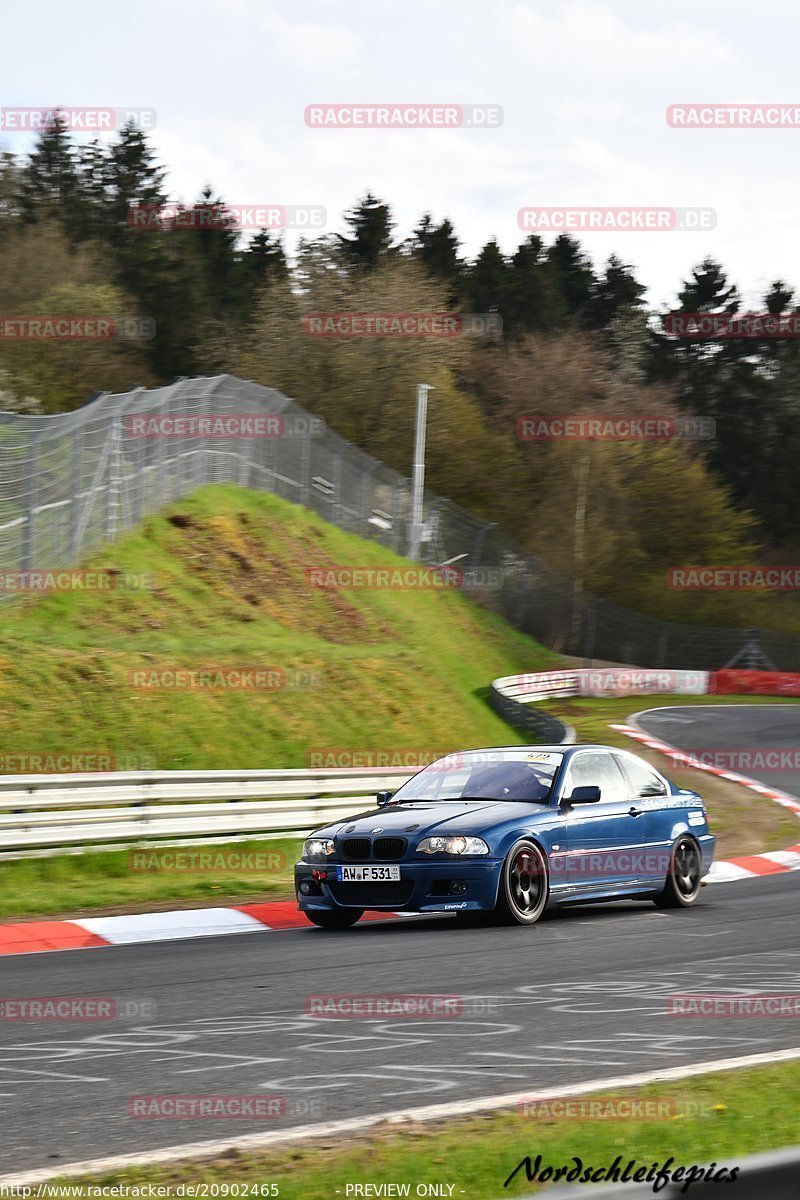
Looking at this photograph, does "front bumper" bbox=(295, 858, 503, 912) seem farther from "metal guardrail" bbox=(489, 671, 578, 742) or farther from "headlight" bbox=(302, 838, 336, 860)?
"metal guardrail" bbox=(489, 671, 578, 742)

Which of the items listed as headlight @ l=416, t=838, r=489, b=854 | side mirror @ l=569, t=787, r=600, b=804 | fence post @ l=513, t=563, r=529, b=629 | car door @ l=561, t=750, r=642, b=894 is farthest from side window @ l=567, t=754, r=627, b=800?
fence post @ l=513, t=563, r=529, b=629

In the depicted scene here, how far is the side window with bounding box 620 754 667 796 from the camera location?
12.6m

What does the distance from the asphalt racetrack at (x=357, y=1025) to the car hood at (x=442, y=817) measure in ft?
2.38

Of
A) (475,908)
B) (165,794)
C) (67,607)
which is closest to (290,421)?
(67,607)

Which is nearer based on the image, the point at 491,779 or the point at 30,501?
the point at 491,779

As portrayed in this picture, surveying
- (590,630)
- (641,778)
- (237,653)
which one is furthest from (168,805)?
(590,630)

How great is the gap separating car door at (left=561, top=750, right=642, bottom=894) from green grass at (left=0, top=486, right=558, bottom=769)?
698 centimetres

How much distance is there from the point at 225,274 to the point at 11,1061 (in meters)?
79.4

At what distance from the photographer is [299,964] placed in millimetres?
9328

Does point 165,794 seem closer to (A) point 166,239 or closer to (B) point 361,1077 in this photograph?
(B) point 361,1077

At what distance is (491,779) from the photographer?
39.3 feet

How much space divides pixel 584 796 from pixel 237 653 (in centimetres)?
1265

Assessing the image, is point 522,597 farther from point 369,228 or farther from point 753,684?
point 369,228

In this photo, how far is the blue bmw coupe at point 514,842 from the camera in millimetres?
10773
